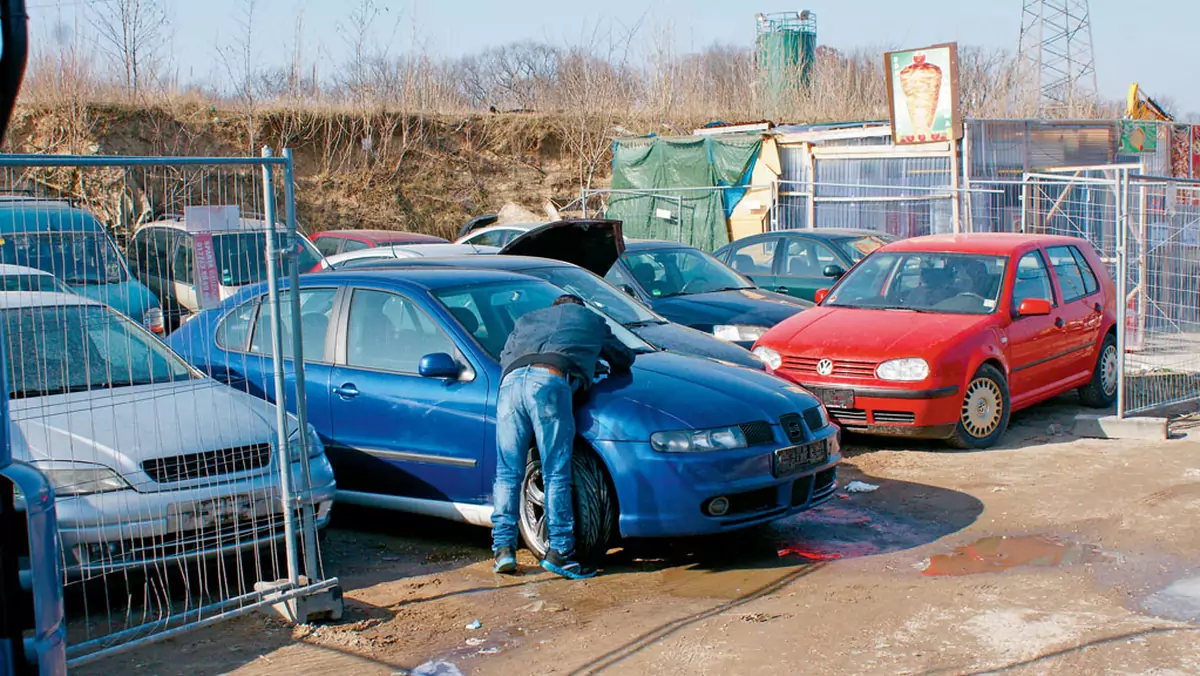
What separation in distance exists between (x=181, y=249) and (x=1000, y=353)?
6.74m

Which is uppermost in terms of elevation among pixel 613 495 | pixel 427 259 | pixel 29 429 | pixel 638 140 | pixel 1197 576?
pixel 638 140

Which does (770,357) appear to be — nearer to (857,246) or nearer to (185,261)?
(185,261)

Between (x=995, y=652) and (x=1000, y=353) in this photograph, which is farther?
(x=1000, y=353)

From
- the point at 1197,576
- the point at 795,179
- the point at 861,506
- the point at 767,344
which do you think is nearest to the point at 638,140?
the point at 795,179

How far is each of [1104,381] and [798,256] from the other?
4.66 metres

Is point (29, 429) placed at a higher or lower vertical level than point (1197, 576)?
higher

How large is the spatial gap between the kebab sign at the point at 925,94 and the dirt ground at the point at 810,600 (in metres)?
11.3

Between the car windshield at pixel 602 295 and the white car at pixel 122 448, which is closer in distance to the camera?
the white car at pixel 122 448

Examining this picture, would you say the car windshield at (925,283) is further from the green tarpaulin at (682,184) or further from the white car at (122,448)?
the green tarpaulin at (682,184)

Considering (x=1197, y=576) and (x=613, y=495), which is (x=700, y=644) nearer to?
(x=613, y=495)

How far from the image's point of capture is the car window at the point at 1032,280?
10203 mm

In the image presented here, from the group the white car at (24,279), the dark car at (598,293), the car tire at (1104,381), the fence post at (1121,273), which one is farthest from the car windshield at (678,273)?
the white car at (24,279)

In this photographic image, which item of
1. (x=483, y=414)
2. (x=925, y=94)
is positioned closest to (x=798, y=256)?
(x=925, y=94)

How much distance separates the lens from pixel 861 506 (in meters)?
7.70
